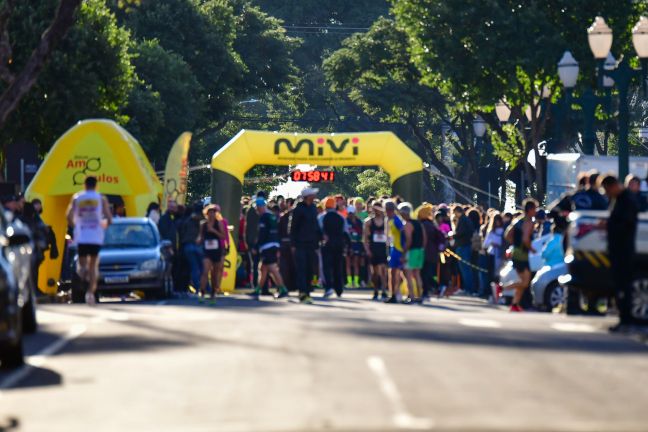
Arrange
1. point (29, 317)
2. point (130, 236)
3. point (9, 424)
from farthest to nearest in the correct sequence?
point (130, 236) < point (29, 317) < point (9, 424)

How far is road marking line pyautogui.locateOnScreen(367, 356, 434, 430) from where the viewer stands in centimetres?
1184

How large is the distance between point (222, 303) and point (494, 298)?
572cm

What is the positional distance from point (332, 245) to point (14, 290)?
15897 mm

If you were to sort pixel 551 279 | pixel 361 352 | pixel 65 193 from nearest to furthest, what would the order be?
pixel 361 352 → pixel 551 279 → pixel 65 193

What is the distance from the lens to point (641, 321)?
2150 centimetres

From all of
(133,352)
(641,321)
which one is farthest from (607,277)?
(133,352)

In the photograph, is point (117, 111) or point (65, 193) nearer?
point (65, 193)

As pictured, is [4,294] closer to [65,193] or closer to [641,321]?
[641,321]

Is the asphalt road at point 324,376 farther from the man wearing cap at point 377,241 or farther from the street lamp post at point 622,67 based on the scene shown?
the street lamp post at point 622,67

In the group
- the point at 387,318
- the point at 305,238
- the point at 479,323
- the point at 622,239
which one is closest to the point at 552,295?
the point at 305,238

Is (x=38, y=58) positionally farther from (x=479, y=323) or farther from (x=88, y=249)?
(x=479, y=323)

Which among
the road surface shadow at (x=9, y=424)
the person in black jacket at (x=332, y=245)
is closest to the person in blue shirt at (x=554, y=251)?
the person in black jacket at (x=332, y=245)

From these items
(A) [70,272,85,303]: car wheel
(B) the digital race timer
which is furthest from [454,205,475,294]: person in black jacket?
(B) the digital race timer

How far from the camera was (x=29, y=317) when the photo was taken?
19.3 metres
